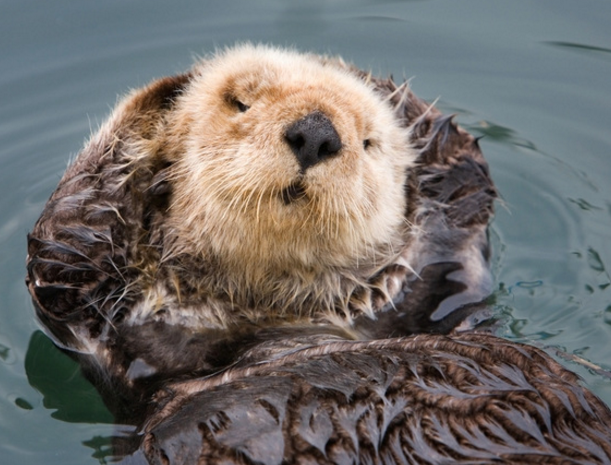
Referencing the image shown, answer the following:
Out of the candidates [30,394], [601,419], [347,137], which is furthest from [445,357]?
[30,394]

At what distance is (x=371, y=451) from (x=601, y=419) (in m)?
0.71

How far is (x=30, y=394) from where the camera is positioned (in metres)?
3.72

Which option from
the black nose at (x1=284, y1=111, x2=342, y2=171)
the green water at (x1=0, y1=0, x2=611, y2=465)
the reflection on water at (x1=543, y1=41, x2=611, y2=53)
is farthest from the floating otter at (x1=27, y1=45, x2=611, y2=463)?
the reflection on water at (x1=543, y1=41, x2=611, y2=53)

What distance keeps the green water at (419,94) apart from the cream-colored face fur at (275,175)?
27.6 inches

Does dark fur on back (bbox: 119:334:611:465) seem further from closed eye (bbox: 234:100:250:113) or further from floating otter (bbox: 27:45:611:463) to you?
closed eye (bbox: 234:100:250:113)

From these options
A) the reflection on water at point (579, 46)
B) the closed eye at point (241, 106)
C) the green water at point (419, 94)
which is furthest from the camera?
the reflection on water at point (579, 46)

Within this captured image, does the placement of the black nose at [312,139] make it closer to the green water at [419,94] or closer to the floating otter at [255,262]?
the floating otter at [255,262]

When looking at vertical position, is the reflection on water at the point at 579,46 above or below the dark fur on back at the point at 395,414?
below

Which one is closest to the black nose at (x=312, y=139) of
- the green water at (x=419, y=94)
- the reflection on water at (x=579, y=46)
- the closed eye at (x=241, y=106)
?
the closed eye at (x=241, y=106)

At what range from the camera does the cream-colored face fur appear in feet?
10.4

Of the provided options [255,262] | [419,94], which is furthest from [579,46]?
[255,262]

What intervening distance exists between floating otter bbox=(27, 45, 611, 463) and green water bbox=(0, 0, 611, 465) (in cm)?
33

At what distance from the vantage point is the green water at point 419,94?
386cm

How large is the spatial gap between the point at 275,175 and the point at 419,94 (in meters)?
2.88
